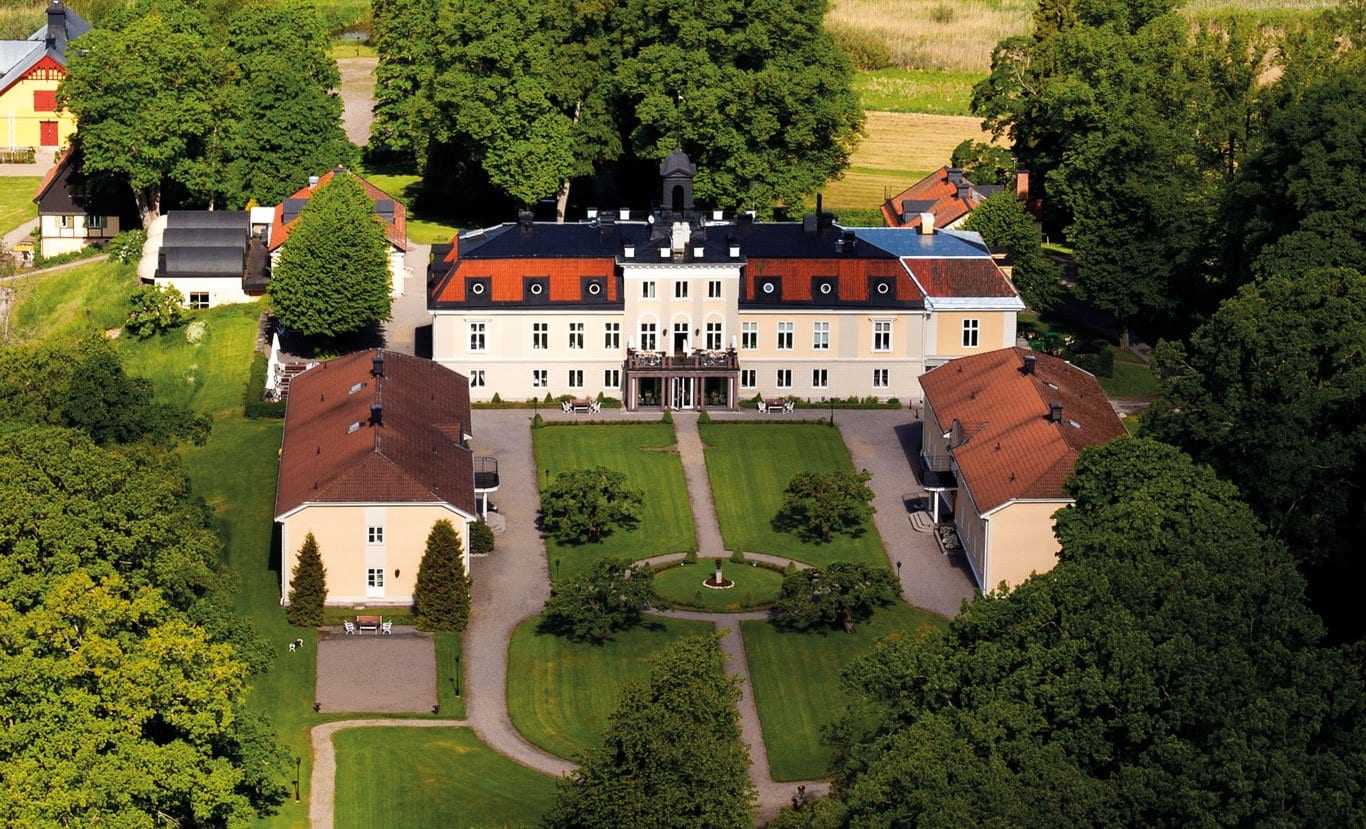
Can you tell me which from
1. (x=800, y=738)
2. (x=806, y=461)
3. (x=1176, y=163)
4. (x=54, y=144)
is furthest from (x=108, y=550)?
(x=54, y=144)

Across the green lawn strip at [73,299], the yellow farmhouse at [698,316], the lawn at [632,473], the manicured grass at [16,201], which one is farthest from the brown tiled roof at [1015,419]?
the manicured grass at [16,201]

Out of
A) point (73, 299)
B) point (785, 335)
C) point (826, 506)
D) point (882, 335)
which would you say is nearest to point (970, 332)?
point (882, 335)

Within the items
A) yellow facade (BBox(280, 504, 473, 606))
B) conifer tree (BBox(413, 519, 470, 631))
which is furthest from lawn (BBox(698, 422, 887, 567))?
yellow facade (BBox(280, 504, 473, 606))

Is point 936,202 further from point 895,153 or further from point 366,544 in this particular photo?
point 366,544

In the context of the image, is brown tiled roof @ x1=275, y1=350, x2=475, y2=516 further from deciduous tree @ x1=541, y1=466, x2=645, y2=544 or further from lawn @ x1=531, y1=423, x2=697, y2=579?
lawn @ x1=531, y1=423, x2=697, y2=579

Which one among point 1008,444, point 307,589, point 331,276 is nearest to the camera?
point 307,589

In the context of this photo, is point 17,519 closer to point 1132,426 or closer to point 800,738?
point 800,738
